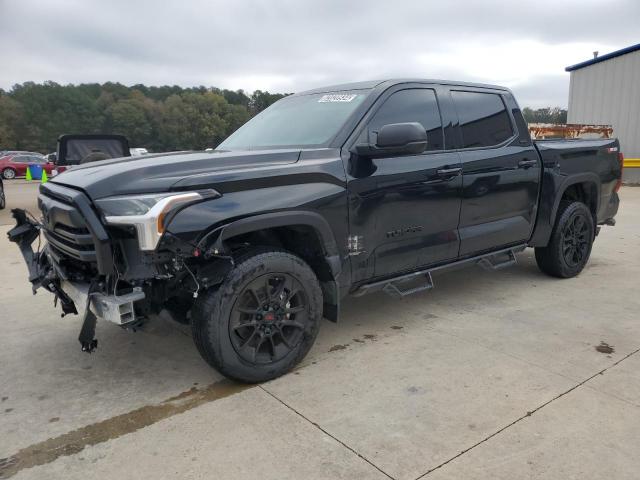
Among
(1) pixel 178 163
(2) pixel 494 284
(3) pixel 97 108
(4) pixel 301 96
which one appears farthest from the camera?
(3) pixel 97 108

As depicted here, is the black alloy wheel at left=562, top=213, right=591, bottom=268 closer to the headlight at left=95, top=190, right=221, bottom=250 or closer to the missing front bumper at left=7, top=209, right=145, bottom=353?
the headlight at left=95, top=190, right=221, bottom=250

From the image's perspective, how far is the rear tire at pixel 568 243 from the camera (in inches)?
199

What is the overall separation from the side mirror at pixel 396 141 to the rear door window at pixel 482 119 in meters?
1.02

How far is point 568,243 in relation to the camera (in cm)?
521

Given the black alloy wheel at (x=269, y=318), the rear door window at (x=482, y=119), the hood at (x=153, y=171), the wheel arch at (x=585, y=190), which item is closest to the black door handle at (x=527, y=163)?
the rear door window at (x=482, y=119)

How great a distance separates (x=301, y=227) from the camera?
3.11 m

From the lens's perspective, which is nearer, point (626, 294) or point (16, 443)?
point (16, 443)

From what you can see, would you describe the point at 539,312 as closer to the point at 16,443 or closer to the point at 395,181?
the point at 395,181

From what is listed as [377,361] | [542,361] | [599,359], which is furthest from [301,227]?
[599,359]

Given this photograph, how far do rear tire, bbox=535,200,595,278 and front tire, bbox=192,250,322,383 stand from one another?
119 inches

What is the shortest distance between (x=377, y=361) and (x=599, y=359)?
1.45 meters

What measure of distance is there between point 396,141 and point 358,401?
1.57 metres

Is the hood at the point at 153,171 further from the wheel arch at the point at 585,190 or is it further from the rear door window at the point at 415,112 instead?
the wheel arch at the point at 585,190

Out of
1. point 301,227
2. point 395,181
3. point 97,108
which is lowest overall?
point 301,227
